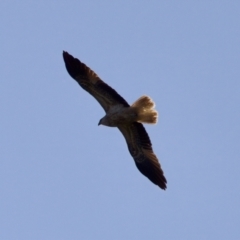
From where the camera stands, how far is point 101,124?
2630 cm

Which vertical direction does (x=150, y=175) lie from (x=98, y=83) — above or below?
below

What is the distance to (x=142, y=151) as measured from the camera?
26.6 metres

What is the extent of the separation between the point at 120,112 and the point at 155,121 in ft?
2.44

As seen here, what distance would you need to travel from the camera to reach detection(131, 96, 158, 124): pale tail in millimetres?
26047

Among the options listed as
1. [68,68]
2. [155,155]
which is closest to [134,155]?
[155,155]

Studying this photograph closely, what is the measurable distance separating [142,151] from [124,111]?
3.51 ft

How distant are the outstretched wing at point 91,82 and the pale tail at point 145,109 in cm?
23

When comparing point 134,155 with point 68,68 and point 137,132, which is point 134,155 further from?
point 68,68

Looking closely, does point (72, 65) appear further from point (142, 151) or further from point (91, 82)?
point (142, 151)

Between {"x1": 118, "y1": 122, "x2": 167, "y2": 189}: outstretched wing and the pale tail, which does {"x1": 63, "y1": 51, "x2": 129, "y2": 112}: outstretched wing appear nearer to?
the pale tail

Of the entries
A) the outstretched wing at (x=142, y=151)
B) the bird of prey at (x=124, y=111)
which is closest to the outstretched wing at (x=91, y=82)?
the bird of prey at (x=124, y=111)

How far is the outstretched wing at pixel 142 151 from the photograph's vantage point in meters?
26.4

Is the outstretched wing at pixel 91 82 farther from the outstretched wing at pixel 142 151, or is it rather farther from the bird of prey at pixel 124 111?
the outstretched wing at pixel 142 151

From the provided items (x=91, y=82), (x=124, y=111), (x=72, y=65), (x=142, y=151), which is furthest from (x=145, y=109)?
(x=72, y=65)
